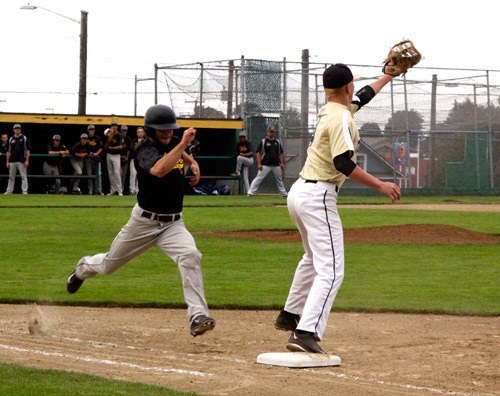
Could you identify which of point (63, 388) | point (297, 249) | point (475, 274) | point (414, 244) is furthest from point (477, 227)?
point (63, 388)

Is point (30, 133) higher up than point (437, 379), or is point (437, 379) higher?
point (30, 133)

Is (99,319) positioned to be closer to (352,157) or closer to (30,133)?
(352,157)

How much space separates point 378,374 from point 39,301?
435 centimetres

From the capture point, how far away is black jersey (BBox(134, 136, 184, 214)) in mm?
Answer: 7953

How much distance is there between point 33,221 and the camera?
63.6 feet

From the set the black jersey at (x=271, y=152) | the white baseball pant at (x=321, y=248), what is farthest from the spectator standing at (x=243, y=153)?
the white baseball pant at (x=321, y=248)

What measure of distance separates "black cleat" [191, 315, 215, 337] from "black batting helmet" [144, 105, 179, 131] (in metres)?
1.43

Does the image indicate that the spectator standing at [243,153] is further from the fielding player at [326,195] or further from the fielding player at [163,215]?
the fielding player at [326,195]

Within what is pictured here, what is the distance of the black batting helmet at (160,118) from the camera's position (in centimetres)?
795

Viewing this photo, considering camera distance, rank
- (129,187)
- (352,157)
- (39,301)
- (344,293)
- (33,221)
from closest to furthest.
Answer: (352,157) < (39,301) < (344,293) < (33,221) < (129,187)

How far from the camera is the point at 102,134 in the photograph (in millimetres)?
32875

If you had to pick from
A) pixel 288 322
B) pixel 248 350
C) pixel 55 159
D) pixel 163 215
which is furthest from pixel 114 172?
pixel 248 350

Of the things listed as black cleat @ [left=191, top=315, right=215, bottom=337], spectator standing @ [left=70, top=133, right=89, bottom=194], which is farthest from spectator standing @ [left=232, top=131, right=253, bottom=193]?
black cleat @ [left=191, top=315, right=215, bottom=337]

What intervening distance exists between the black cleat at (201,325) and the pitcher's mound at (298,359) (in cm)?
66
